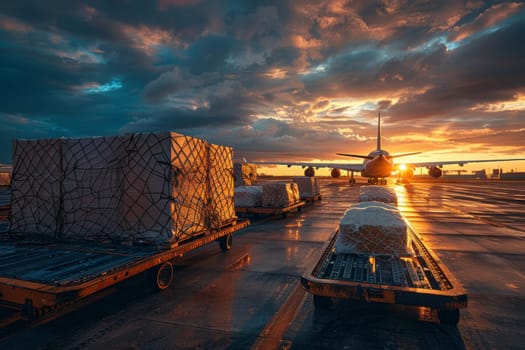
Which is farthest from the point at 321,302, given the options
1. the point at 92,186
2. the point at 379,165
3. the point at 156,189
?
the point at 379,165

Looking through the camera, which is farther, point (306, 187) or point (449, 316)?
point (306, 187)

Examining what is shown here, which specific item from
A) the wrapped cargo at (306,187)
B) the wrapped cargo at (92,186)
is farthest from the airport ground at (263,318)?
the wrapped cargo at (306,187)

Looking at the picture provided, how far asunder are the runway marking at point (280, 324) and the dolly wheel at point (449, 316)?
6.97 feet

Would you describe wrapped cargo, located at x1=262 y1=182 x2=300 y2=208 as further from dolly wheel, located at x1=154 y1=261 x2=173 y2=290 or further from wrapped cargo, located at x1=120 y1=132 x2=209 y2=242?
dolly wheel, located at x1=154 y1=261 x2=173 y2=290

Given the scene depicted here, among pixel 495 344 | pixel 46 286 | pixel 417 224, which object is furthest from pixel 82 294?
pixel 417 224

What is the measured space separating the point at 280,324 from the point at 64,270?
3.47 m

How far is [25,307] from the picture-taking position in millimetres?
3643

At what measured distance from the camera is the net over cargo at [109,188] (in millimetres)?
5871

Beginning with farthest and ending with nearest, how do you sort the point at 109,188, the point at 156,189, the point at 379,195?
the point at 379,195 → the point at 109,188 → the point at 156,189

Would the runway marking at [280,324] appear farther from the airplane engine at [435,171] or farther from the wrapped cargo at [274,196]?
the airplane engine at [435,171]

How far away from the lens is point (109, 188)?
6055 mm

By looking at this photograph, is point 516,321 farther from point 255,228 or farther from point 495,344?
point 255,228

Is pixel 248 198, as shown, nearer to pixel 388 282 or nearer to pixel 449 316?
pixel 388 282

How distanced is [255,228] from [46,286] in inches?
364
